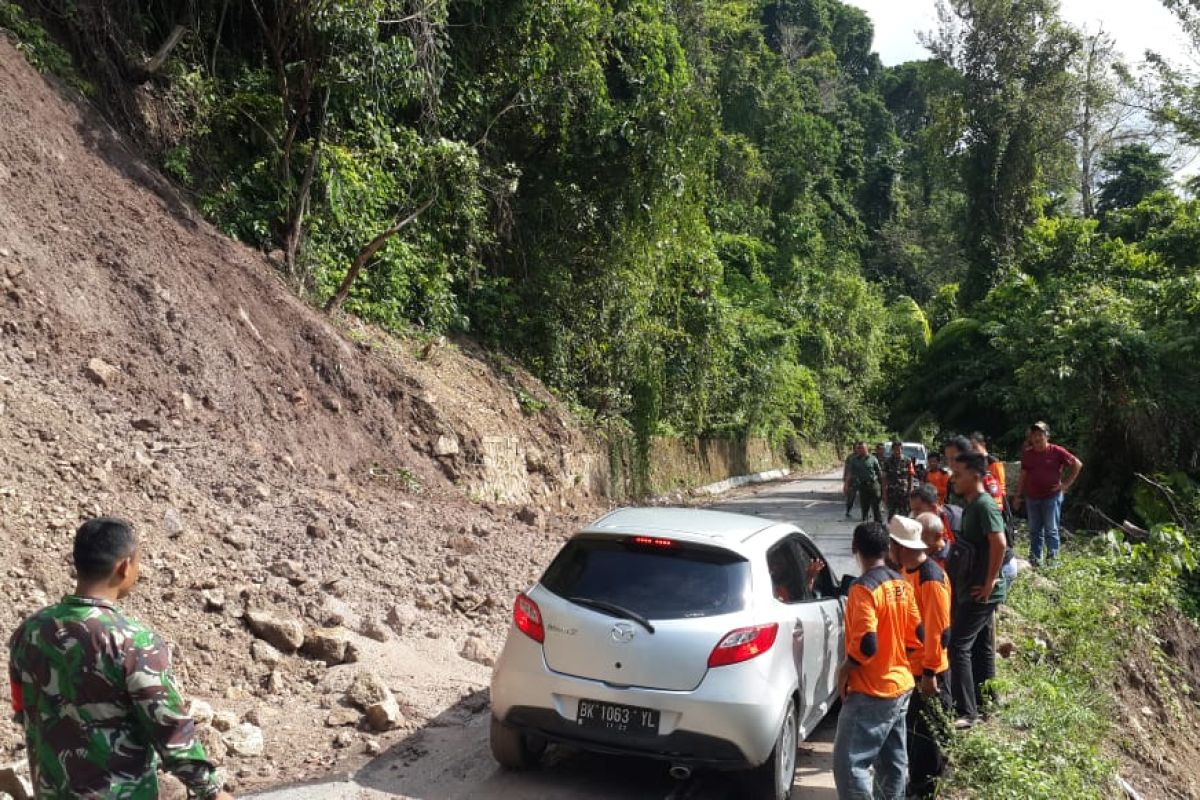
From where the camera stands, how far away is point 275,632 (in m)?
7.52

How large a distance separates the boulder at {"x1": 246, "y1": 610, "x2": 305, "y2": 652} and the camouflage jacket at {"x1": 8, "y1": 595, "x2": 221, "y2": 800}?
4295 mm

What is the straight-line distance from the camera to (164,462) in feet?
30.0

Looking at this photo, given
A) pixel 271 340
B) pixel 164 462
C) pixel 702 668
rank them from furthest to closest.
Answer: pixel 271 340, pixel 164 462, pixel 702 668

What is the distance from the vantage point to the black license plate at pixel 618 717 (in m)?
5.48

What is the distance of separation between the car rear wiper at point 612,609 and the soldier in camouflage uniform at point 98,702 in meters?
2.76

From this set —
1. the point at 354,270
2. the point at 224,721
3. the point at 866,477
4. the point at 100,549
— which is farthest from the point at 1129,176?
the point at 100,549

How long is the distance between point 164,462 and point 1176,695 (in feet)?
35.5

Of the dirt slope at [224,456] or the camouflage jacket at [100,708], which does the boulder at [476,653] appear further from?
the camouflage jacket at [100,708]

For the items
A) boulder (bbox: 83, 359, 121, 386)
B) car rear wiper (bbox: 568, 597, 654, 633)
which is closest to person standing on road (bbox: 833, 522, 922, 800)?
car rear wiper (bbox: 568, 597, 654, 633)

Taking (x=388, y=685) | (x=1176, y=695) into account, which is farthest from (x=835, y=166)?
(x=388, y=685)

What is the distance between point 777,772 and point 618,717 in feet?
3.10

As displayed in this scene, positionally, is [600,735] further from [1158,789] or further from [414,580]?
[1158,789]

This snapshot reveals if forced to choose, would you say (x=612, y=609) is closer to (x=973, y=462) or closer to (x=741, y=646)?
(x=741, y=646)

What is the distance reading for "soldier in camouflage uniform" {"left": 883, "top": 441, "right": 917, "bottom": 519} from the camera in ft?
54.1
